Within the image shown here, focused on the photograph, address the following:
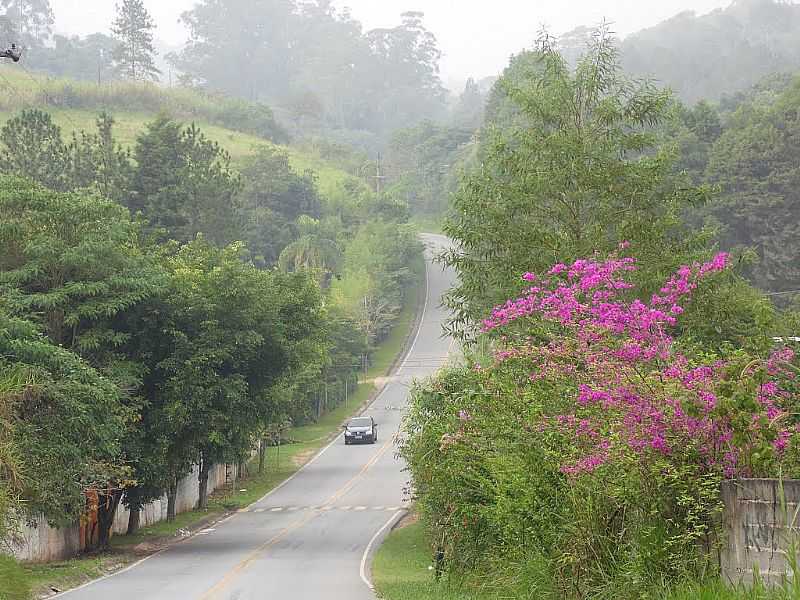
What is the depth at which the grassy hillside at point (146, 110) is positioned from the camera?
9981 cm

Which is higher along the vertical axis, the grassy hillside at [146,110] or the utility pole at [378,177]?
the grassy hillside at [146,110]

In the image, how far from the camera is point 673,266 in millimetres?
20922

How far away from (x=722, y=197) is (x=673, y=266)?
41.3 meters

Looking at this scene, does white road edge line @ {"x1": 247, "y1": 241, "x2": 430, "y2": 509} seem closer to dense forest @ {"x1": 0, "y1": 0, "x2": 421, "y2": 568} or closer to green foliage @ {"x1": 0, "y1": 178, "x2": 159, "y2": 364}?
dense forest @ {"x1": 0, "y1": 0, "x2": 421, "y2": 568}

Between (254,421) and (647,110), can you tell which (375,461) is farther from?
(647,110)

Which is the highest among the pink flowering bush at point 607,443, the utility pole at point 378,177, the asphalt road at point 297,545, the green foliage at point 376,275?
the utility pole at point 378,177

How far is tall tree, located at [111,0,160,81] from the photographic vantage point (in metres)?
128

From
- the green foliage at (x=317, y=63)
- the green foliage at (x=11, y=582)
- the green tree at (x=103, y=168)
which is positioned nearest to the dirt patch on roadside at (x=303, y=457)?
the green tree at (x=103, y=168)

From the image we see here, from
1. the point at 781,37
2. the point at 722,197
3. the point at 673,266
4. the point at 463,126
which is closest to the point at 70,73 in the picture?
the point at 463,126

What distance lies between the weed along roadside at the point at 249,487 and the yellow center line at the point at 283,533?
109 inches

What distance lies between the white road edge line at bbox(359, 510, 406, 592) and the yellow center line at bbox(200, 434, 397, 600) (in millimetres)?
2489

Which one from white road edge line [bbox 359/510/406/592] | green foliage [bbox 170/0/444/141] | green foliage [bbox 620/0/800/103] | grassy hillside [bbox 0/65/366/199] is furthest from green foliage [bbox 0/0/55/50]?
white road edge line [bbox 359/510/406/592]

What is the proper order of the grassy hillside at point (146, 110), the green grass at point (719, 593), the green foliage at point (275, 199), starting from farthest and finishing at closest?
1. the grassy hillside at point (146, 110)
2. the green foliage at point (275, 199)
3. the green grass at point (719, 593)

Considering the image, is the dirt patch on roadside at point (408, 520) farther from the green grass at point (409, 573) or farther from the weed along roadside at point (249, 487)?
the weed along roadside at point (249, 487)
